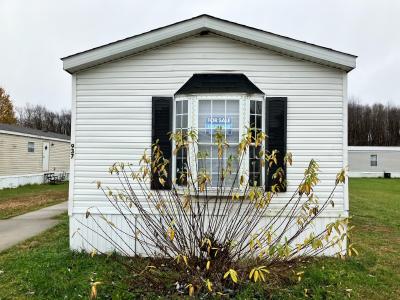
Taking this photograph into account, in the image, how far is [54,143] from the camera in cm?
2277

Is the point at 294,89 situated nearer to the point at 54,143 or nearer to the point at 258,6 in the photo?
the point at 258,6

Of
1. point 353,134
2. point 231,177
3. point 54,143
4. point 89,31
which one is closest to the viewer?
point 231,177

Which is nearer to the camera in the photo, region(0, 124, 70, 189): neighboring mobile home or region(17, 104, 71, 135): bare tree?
region(0, 124, 70, 189): neighboring mobile home

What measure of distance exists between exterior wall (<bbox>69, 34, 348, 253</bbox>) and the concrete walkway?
74.8 inches

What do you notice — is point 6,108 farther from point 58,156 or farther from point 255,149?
point 255,149

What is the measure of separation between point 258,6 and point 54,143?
14960 mm

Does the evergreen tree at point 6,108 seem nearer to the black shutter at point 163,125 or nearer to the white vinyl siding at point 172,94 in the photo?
the white vinyl siding at point 172,94

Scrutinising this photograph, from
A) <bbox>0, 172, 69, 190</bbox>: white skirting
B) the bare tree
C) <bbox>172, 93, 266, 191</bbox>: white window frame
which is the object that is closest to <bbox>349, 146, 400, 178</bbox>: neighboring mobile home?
<bbox>0, 172, 69, 190</bbox>: white skirting

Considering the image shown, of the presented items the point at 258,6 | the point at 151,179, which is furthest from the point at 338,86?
the point at 258,6

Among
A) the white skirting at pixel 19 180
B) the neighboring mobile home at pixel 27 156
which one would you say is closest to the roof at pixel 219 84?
the neighboring mobile home at pixel 27 156

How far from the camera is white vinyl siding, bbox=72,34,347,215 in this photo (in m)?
A: 5.92

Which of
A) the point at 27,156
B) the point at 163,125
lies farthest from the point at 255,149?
the point at 27,156

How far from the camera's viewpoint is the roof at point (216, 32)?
571 cm

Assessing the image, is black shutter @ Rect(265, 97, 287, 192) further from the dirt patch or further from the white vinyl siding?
the dirt patch
